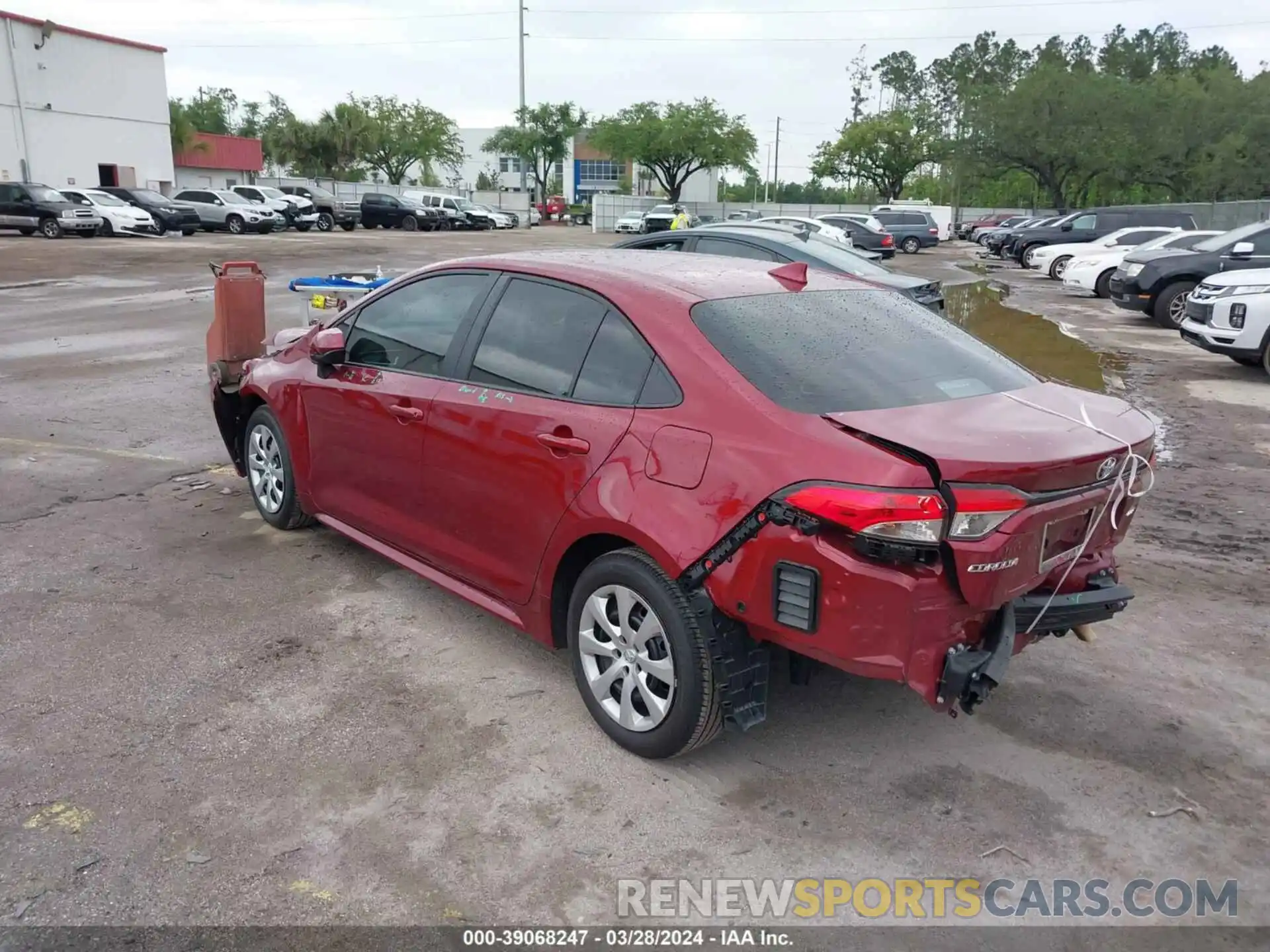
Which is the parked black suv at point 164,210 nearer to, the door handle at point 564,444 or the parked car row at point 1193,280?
the parked car row at point 1193,280

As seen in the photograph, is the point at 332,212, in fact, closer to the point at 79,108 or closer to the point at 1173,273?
the point at 79,108

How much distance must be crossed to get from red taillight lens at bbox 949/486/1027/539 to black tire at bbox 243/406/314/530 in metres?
3.69

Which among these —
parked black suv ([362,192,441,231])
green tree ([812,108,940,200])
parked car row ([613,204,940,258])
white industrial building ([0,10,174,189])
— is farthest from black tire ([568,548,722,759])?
green tree ([812,108,940,200])

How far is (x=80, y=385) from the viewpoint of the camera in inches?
375

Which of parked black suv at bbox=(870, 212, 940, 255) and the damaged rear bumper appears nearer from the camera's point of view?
the damaged rear bumper

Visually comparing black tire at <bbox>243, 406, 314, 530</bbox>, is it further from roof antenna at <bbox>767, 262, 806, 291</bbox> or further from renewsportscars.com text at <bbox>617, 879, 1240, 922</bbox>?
renewsportscars.com text at <bbox>617, 879, 1240, 922</bbox>

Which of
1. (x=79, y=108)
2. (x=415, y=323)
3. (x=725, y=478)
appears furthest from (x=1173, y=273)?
(x=79, y=108)

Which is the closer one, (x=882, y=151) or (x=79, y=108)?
(x=79, y=108)

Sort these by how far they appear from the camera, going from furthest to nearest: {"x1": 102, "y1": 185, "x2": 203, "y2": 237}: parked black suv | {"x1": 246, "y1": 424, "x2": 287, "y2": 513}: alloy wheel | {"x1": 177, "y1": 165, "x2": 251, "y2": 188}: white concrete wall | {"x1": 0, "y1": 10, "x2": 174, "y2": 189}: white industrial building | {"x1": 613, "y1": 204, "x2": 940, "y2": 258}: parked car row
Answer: {"x1": 177, "y1": 165, "x2": 251, "y2": 188}: white concrete wall
{"x1": 0, "y1": 10, "x2": 174, "y2": 189}: white industrial building
{"x1": 102, "y1": 185, "x2": 203, "y2": 237}: parked black suv
{"x1": 613, "y1": 204, "x2": 940, "y2": 258}: parked car row
{"x1": 246, "y1": 424, "x2": 287, "y2": 513}: alloy wheel

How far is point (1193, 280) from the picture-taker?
14938mm

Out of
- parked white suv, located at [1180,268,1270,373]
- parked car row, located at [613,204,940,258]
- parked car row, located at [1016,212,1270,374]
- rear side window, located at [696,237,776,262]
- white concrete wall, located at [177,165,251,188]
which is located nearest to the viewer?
rear side window, located at [696,237,776,262]

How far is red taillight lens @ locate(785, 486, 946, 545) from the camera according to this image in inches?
111

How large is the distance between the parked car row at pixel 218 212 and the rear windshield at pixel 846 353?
32624 mm

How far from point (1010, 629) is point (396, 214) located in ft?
142
